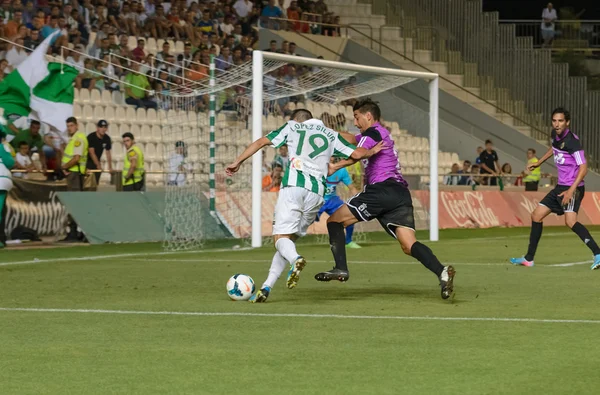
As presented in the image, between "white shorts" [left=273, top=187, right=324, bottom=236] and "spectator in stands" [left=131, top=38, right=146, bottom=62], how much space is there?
52.3ft

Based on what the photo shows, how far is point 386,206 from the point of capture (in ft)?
37.5

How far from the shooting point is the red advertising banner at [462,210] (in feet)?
72.1

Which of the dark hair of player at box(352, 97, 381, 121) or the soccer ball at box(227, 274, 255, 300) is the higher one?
the dark hair of player at box(352, 97, 381, 121)

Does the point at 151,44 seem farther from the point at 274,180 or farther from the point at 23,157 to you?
the point at 23,157

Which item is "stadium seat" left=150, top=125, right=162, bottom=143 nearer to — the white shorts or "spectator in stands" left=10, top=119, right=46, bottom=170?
"spectator in stands" left=10, top=119, right=46, bottom=170

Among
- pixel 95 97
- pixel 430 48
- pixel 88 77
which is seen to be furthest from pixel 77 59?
pixel 430 48

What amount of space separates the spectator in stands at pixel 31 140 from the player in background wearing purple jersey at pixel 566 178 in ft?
33.7

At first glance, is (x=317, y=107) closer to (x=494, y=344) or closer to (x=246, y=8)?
(x=246, y=8)

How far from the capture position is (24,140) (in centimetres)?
2172

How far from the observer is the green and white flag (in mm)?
22562

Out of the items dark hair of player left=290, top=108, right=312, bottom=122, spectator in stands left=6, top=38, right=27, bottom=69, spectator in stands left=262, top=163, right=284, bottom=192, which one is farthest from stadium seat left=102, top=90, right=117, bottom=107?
dark hair of player left=290, top=108, right=312, bottom=122

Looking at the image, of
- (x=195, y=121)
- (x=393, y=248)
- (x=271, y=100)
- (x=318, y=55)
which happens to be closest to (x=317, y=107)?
(x=271, y=100)

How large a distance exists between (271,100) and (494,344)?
15.9 m

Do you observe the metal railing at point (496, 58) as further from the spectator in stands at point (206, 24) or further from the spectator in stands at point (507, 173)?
the spectator in stands at point (206, 24)
